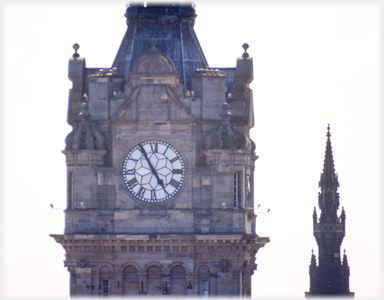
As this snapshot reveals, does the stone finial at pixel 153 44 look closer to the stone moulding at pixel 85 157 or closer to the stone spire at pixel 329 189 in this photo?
the stone moulding at pixel 85 157

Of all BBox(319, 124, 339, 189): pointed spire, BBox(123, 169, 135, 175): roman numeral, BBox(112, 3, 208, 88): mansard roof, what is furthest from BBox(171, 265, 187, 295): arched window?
BBox(319, 124, 339, 189): pointed spire

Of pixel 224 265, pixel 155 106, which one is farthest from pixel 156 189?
pixel 224 265

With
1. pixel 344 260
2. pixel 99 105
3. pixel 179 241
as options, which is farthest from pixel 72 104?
pixel 344 260

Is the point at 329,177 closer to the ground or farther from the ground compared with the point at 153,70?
farther from the ground

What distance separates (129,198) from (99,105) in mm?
4931

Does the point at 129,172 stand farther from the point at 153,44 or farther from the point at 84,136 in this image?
the point at 153,44

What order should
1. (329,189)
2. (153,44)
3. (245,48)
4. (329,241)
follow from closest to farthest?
(153,44)
(245,48)
(329,241)
(329,189)

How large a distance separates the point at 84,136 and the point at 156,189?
4.51 metres

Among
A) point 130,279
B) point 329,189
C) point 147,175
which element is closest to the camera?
point 147,175

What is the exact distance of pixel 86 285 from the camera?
385 feet

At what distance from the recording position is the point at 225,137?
385 feet

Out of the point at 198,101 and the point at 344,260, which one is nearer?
the point at 198,101

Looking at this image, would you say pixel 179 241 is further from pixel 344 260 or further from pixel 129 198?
pixel 344 260

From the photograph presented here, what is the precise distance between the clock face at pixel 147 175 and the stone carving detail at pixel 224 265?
4149 mm
